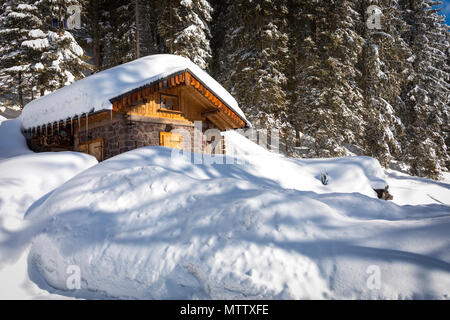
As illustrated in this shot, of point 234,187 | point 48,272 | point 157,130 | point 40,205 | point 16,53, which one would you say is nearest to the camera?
point 48,272

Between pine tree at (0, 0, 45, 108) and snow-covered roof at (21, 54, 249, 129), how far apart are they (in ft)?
20.0

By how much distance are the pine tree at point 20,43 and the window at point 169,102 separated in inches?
388

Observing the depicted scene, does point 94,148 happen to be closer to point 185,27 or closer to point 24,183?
point 24,183

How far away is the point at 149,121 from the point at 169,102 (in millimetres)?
1442

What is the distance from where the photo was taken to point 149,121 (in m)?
10.3

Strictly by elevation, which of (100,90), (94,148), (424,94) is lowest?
(94,148)

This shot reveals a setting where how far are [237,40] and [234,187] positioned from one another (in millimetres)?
19225

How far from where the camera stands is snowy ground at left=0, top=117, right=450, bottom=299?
2.70 m

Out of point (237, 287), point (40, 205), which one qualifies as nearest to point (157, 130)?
point (40, 205)

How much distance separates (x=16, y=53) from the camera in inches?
669

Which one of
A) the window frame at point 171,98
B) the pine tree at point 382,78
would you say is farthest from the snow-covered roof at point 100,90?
the pine tree at point 382,78

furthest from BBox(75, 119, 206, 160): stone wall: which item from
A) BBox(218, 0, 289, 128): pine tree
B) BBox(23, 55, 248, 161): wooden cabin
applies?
BBox(218, 0, 289, 128): pine tree

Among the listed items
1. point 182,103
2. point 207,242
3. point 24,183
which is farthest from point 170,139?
point 207,242
